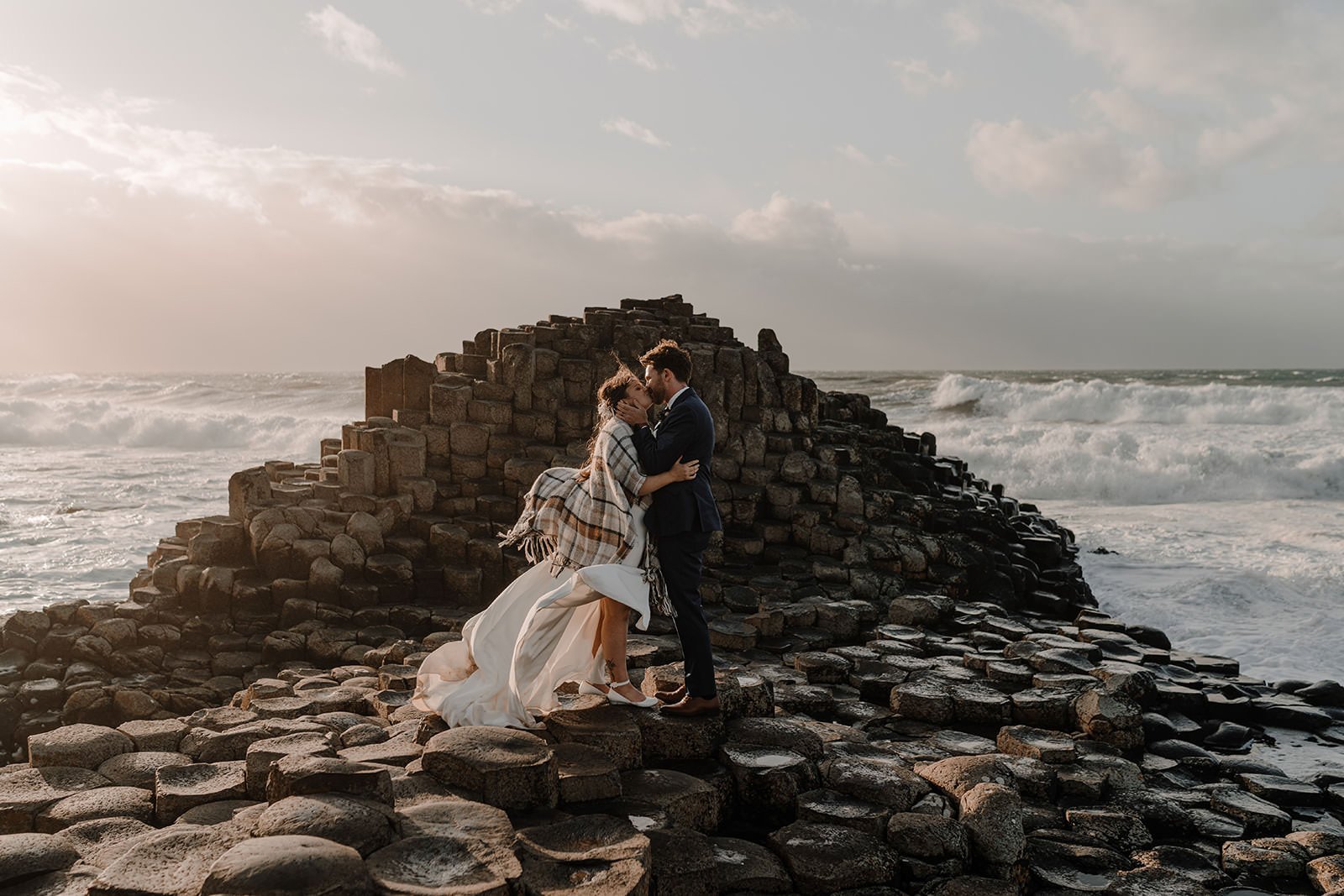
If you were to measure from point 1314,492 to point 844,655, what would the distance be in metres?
22.8

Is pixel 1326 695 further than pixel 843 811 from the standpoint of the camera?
Yes

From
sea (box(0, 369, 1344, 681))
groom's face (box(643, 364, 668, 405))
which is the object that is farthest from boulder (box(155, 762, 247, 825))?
sea (box(0, 369, 1344, 681))

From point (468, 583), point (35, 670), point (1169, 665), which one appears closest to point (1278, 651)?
point (1169, 665)

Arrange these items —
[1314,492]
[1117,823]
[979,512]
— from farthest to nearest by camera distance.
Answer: [1314,492] → [979,512] → [1117,823]

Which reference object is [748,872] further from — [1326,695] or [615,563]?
[1326,695]

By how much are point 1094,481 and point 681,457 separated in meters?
23.8

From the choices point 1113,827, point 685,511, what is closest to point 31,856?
point 685,511

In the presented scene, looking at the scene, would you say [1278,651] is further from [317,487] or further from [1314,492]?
[1314,492]

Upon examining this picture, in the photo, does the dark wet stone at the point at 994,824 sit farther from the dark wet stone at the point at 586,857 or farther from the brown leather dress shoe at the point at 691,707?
the dark wet stone at the point at 586,857

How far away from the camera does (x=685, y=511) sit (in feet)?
18.5

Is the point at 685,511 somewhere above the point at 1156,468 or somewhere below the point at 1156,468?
above

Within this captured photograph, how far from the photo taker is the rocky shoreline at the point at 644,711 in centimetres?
431

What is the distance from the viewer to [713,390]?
46.7 feet

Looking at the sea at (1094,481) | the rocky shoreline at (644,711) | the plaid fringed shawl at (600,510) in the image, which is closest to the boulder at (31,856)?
the rocky shoreline at (644,711)
